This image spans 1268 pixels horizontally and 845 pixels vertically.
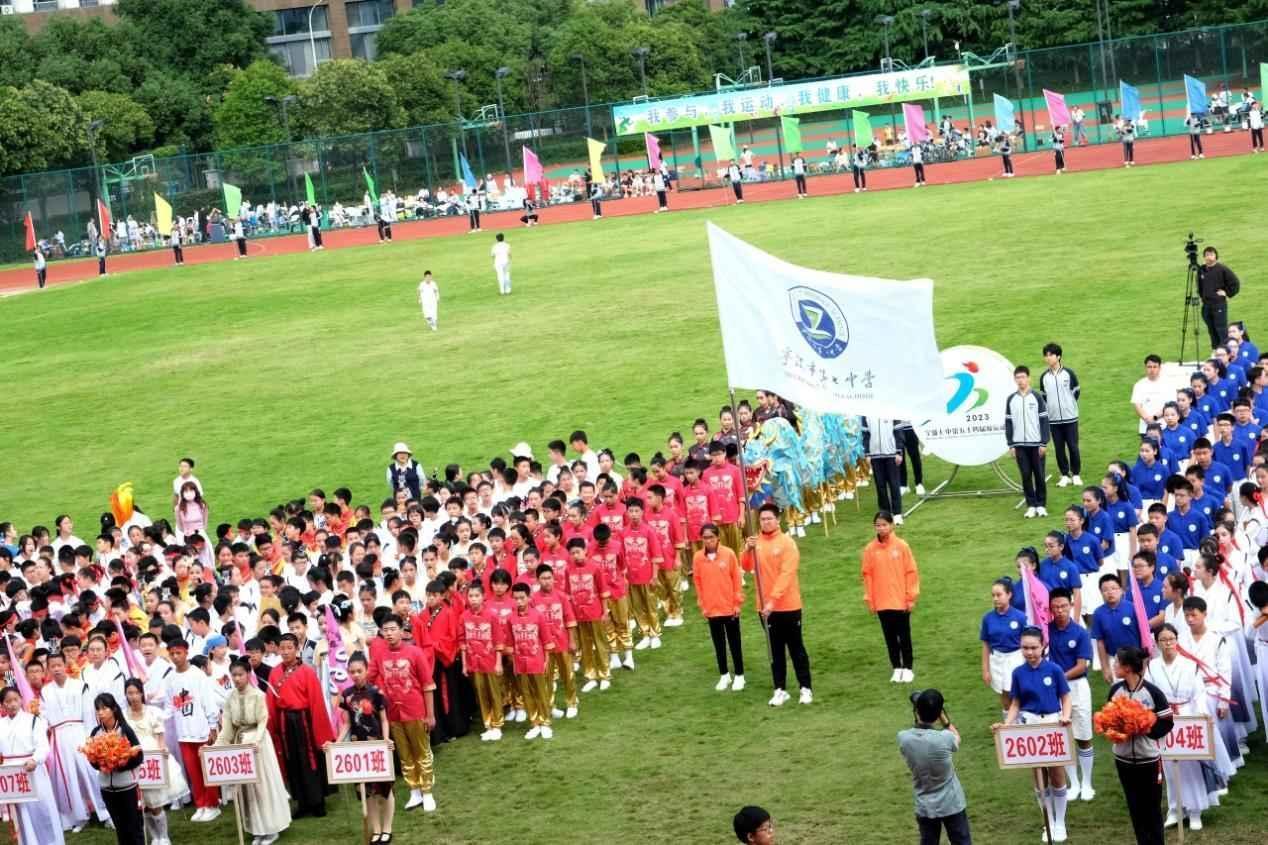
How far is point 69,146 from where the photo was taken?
67.9 m

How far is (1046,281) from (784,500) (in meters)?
14.7

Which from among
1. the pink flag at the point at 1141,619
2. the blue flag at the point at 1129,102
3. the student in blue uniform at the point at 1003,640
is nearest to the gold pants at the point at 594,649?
the student in blue uniform at the point at 1003,640

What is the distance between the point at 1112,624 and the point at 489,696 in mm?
5523

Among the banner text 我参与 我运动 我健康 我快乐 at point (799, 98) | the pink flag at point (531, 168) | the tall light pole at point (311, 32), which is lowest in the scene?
the pink flag at point (531, 168)

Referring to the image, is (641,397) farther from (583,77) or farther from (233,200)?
(583,77)

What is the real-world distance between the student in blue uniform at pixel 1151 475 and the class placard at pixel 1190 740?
6305 millimetres

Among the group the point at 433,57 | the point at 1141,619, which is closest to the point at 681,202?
the point at 433,57

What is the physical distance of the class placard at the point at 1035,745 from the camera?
1111 cm

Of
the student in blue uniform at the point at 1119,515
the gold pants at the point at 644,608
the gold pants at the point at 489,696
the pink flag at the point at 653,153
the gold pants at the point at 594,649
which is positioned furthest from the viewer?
the pink flag at the point at 653,153

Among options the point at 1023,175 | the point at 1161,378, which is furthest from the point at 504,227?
the point at 1161,378

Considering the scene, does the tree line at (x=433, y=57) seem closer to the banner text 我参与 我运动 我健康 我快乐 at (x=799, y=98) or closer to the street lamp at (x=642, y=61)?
the street lamp at (x=642, y=61)

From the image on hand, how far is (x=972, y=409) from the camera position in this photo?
20609 millimetres

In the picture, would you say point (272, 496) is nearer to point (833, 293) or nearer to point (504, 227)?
point (833, 293)

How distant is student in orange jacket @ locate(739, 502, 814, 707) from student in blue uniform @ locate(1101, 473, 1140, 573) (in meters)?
3.06
